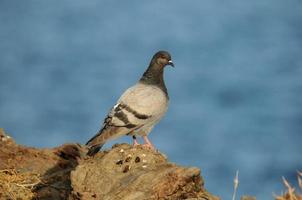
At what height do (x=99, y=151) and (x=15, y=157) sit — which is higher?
(x=15, y=157)

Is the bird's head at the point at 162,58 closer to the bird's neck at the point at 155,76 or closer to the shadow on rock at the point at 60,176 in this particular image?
the bird's neck at the point at 155,76

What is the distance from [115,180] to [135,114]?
11.6 feet

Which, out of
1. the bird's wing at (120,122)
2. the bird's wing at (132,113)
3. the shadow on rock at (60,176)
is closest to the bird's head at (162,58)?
the bird's wing at (132,113)

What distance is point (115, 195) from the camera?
47.9 ft

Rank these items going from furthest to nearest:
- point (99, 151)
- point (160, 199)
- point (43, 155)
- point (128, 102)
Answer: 1. point (43, 155)
2. point (128, 102)
3. point (99, 151)
4. point (160, 199)

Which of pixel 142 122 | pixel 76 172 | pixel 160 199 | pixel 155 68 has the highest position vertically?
pixel 155 68

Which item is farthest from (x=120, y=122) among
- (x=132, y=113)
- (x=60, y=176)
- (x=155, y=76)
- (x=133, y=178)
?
(x=133, y=178)

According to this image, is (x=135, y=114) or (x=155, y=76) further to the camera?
(x=155, y=76)

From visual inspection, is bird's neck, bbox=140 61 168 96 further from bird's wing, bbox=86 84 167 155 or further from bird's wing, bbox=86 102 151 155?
bird's wing, bbox=86 102 151 155

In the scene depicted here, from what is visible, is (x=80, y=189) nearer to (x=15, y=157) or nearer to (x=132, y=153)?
(x=132, y=153)

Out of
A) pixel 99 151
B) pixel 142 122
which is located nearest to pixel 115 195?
pixel 99 151

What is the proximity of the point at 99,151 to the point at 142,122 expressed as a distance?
1.64m

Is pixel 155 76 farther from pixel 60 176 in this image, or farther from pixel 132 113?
pixel 60 176

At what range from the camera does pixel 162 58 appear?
66.5ft
